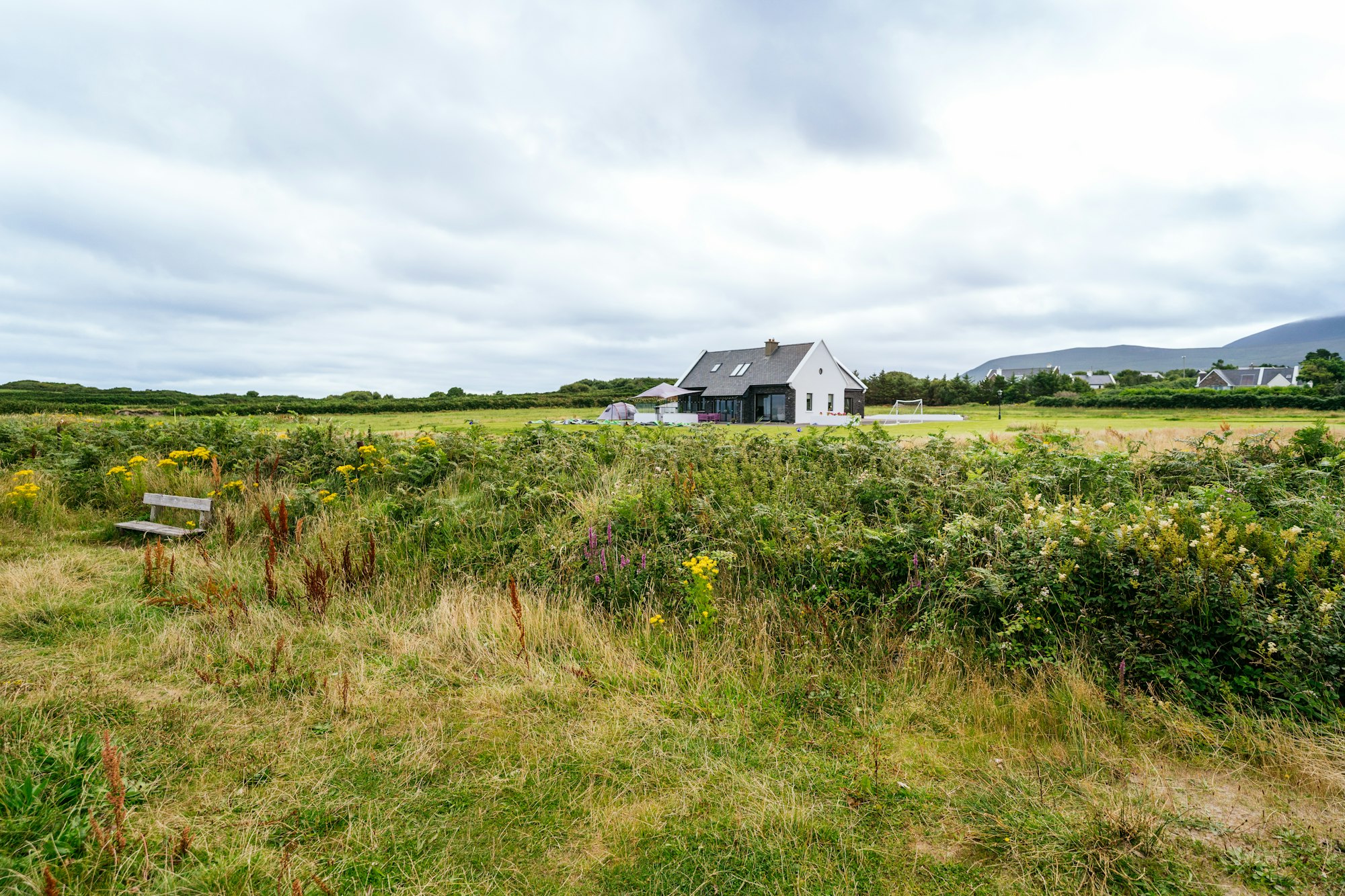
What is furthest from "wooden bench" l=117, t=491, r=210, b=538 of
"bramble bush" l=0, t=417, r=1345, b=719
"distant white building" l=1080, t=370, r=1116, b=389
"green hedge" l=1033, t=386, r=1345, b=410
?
"distant white building" l=1080, t=370, r=1116, b=389

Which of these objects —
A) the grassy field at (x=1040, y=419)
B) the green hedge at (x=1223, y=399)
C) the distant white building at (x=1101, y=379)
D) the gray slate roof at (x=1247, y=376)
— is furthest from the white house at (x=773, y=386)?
the distant white building at (x=1101, y=379)

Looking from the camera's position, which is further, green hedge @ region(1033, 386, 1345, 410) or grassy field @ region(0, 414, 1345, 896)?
green hedge @ region(1033, 386, 1345, 410)

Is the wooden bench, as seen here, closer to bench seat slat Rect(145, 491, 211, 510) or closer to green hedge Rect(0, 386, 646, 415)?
bench seat slat Rect(145, 491, 211, 510)

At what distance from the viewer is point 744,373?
1531 inches

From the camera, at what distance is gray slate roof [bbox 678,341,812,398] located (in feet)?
122

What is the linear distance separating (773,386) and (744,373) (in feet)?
9.00

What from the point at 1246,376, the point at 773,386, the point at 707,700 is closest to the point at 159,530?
the point at 707,700

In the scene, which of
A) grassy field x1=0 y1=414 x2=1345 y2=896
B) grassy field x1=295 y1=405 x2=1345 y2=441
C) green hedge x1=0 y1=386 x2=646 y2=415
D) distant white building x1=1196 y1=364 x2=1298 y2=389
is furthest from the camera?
distant white building x1=1196 y1=364 x2=1298 y2=389

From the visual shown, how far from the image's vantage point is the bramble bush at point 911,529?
10.9 feet

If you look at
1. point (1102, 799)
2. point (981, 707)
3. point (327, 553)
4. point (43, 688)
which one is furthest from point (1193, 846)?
point (327, 553)

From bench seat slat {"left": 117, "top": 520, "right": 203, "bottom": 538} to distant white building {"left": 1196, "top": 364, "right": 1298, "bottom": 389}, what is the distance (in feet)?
297

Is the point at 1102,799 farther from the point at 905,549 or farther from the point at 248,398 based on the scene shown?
the point at 248,398

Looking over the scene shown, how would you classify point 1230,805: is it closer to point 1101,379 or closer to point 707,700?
point 707,700

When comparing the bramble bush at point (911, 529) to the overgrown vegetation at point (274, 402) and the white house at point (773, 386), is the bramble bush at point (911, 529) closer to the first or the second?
the overgrown vegetation at point (274, 402)
